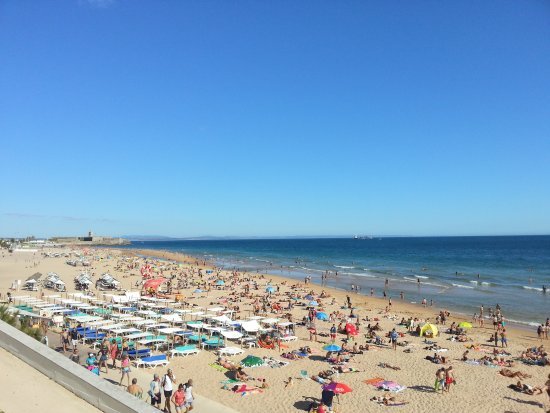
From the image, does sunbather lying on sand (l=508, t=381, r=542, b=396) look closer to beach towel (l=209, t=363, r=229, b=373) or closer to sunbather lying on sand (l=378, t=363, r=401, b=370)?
sunbather lying on sand (l=378, t=363, r=401, b=370)

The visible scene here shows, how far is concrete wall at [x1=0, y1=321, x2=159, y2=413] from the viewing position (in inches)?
215

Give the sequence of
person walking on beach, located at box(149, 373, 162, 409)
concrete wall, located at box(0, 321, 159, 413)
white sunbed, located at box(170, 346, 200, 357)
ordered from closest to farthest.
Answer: concrete wall, located at box(0, 321, 159, 413), person walking on beach, located at box(149, 373, 162, 409), white sunbed, located at box(170, 346, 200, 357)

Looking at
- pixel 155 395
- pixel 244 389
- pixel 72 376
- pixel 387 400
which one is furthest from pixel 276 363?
pixel 72 376

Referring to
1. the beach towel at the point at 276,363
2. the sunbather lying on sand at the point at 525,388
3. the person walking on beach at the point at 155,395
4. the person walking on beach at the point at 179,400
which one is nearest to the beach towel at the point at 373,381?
the beach towel at the point at 276,363

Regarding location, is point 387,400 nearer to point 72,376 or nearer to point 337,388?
point 337,388

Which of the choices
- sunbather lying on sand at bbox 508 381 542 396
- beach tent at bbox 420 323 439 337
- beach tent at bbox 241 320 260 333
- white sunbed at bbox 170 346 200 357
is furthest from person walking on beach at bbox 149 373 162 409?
beach tent at bbox 420 323 439 337

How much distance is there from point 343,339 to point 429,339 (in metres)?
4.38

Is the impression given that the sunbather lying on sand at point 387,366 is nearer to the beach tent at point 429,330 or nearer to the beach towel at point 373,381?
the beach towel at point 373,381

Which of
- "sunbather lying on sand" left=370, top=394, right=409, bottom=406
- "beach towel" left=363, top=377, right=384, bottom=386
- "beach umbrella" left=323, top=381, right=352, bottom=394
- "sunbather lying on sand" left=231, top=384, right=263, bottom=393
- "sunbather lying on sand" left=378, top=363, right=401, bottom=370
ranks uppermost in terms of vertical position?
A: "beach umbrella" left=323, top=381, right=352, bottom=394

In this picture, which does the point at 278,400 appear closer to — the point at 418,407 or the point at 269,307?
the point at 418,407

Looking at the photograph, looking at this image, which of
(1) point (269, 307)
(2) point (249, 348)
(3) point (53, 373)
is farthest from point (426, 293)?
(3) point (53, 373)

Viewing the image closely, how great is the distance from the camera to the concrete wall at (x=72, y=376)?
5.46 meters

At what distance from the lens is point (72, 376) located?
647cm

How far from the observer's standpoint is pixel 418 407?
1245 centimetres
